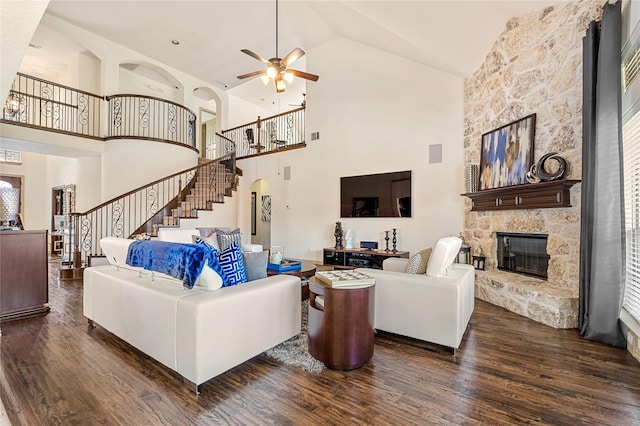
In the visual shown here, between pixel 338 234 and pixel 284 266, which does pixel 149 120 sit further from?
pixel 284 266

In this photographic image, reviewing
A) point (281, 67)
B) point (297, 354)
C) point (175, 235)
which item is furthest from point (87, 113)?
point (297, 354)

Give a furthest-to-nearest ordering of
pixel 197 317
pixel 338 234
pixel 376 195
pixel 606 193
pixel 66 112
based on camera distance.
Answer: pixel 66 112 < pixel 338 234 < pixel 376 195 < pixel 606 193 < pixel 197 317

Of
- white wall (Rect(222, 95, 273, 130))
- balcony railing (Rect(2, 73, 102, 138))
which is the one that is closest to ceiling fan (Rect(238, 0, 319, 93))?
balcony railing (Rect(2, 73, 102, 138))

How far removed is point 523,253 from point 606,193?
154 cm

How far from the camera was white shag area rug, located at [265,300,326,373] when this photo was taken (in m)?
2.25

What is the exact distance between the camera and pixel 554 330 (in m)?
3.04

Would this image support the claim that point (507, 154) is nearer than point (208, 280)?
No

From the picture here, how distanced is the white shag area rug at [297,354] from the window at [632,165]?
268cm

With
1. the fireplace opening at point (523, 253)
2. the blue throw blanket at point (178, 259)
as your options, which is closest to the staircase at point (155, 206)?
the blue throw blanket at point (178, 259)

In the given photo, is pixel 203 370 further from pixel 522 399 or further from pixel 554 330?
pixel 554 330

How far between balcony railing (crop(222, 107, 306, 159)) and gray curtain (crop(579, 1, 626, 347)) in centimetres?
556

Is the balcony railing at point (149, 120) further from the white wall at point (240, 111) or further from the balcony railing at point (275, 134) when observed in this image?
the white wall at point (240, 111)

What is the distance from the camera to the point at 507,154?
13.5 ft

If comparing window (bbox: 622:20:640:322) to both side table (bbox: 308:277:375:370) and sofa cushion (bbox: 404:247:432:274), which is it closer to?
sofa cushion (bbox: 404:247:432:274)
